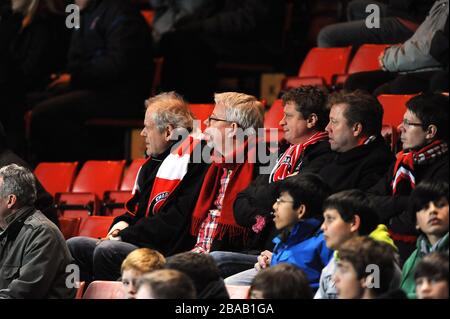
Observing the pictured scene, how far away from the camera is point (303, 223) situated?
18.0 feet

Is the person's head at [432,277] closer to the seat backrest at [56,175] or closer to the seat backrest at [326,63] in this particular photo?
the seat backrest at [326,63]

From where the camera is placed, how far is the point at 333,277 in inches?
195

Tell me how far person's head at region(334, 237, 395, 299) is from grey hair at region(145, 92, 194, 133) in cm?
220

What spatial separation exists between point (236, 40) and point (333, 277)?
188 inches

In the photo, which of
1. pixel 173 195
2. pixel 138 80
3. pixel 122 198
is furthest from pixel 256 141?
pixel 138 80

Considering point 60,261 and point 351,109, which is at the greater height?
point 351,109

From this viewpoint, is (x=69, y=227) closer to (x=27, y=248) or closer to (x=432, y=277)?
(x=27, y=248)

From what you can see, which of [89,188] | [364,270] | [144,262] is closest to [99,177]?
[89,188]

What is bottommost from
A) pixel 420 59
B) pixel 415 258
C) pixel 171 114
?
pixel 415 258

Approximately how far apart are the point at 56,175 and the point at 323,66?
1.94 m

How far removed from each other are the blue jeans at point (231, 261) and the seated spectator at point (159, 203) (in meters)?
0.49

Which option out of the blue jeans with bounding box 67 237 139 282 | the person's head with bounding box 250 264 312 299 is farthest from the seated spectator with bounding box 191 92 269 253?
the person's head with bounding box 250 264 312 299

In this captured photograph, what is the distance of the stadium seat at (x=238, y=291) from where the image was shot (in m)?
5.26
